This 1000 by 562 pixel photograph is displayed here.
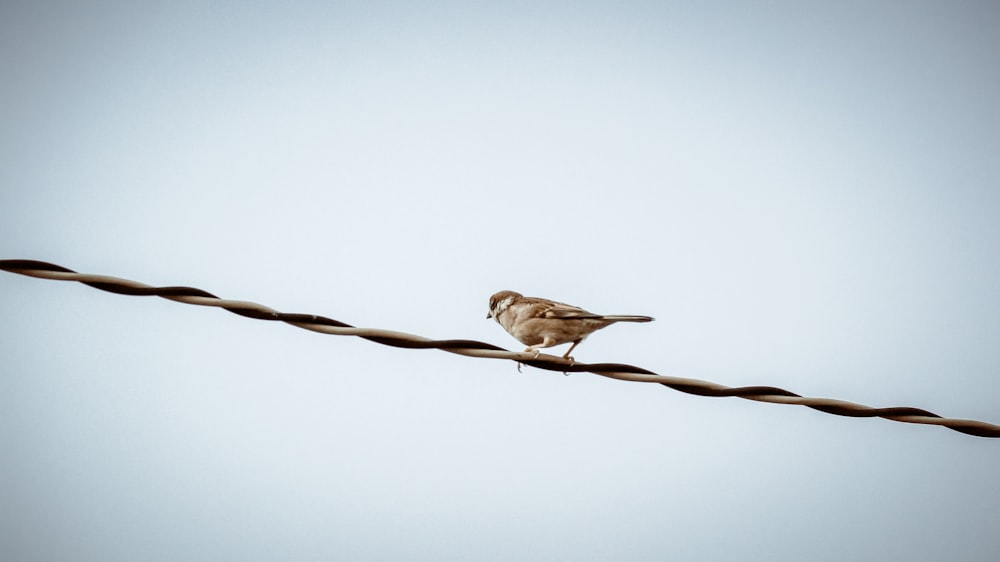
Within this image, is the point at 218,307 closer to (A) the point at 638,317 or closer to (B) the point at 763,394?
(A) the point at 638,317

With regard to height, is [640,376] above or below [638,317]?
below

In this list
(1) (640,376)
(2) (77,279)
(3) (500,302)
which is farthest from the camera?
(3) (500,302)

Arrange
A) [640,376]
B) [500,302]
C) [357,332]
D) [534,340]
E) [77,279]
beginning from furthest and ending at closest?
[500,302] → [534,340] → [640,376] → [357,332] → [77,279]

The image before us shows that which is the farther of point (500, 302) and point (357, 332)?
point (500, 302)

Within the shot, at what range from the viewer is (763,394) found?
362 centimetres

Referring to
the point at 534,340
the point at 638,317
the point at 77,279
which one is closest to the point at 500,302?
the point at 534,340

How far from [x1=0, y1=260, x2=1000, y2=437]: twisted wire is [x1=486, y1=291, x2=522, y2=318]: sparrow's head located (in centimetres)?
241

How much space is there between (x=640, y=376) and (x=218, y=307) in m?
2.09

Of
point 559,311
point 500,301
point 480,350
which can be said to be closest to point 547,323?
point 559,311

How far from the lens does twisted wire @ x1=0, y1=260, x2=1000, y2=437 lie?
3166 mm

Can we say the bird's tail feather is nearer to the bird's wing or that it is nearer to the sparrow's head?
the bird's wing

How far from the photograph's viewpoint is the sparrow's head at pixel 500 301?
251 inches

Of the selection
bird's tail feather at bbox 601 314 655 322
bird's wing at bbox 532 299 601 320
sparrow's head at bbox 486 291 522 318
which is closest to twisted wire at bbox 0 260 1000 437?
bird's tail feather at bbox 601 314 655 322

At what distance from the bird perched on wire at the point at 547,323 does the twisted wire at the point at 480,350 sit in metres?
1.32
